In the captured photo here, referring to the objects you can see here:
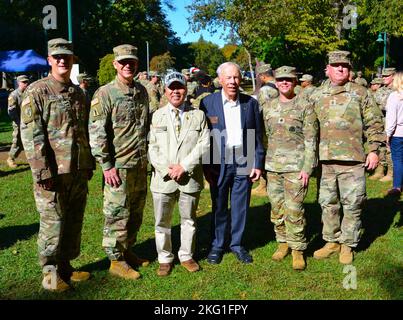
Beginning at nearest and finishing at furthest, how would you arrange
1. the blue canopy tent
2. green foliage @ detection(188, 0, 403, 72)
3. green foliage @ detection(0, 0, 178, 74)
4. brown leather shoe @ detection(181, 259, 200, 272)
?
brown leather shoe @ detection(181, 259, 200, 272) < green foliage @ detection(188, 0, 403, 72) < the blue canopy tent < green foliage @ detection(0, 0, 178, 74)

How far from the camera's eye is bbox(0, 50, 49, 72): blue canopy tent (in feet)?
84.4

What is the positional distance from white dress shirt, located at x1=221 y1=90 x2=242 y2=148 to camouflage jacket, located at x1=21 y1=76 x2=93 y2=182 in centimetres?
152

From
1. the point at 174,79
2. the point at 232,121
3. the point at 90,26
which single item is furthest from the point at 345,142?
the point at 90,26

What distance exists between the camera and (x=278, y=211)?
17.5 ft

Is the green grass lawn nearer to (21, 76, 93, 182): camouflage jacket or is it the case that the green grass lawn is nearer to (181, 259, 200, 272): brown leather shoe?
(181, 259, 200, 272): brown leather shoe

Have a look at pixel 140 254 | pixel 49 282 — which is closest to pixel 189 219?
pixel 140 254

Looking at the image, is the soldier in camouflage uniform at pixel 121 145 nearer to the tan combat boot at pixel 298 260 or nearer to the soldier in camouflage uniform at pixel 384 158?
the tan combat boot at pixel 298 260

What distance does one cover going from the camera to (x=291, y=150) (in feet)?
16.6

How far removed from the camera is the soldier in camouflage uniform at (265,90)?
7.46 metres

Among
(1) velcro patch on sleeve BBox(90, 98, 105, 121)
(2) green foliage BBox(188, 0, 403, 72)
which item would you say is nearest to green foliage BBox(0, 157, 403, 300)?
(1) velcro patch on sleeve BBox(90, 98, 105, 121)

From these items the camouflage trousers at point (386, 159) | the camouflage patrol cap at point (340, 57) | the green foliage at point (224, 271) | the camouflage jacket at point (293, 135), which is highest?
the camouflage patrol cap at point (340, 57)

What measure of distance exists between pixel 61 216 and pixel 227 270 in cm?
188

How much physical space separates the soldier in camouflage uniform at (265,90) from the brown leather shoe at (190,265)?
2560 millimetres

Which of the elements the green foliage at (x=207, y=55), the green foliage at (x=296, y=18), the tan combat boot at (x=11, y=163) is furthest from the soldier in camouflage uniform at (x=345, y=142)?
the green foliage at (x=207, y=55)
